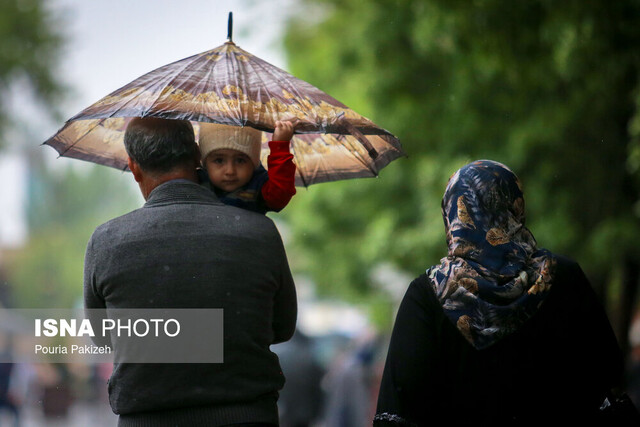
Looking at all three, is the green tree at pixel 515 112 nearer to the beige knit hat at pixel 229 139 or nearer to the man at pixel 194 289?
the beige knit hat at pixel 229 139

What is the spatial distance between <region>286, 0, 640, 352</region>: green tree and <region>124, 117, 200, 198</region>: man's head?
5.42m

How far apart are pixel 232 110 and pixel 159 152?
0.31m

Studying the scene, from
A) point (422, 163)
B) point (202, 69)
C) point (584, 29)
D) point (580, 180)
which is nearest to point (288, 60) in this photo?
point (422, 163)

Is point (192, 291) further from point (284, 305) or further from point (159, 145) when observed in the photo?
point (159, 145)

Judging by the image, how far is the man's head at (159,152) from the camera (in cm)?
340

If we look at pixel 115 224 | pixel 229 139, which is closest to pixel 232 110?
pixel 229 139

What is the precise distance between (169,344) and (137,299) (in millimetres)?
188

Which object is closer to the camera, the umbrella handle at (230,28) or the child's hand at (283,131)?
the child's hand at (283,131)

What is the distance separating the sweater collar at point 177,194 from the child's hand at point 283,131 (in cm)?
37

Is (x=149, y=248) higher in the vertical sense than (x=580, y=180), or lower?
lower

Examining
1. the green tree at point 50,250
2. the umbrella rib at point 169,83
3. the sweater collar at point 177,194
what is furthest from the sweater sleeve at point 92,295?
the green tree at point 50,250

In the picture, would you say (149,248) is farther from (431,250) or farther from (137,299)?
(431,250)

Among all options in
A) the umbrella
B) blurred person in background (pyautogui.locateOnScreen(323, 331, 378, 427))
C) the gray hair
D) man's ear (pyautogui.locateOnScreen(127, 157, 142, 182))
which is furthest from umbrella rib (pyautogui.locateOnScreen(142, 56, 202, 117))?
blurred person in background (pyautogui.locateOnScreen(323, 331, 378, 427))

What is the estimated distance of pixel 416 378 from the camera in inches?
130
